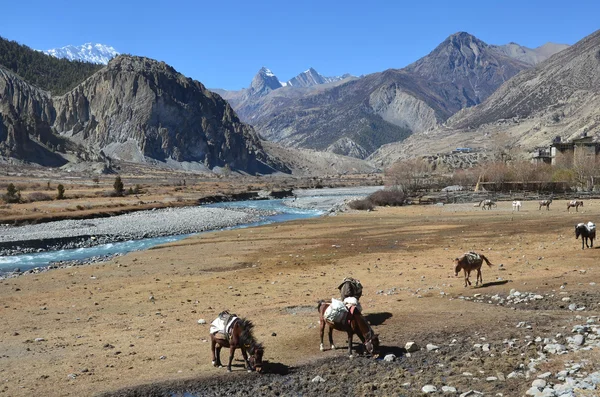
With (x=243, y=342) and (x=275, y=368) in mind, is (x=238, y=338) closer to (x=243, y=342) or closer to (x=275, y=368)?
(x=243, y=342)

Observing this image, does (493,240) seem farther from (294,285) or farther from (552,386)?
(552,386)

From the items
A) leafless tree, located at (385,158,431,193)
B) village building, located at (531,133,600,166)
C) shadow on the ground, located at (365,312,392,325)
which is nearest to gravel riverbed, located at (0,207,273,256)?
shadow on the ground, located at (365,312,392,325)

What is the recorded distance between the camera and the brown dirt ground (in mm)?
13398

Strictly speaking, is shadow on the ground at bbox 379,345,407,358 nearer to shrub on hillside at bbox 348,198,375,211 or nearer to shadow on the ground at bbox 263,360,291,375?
shadow on the ground at bbox 263,360,291,375

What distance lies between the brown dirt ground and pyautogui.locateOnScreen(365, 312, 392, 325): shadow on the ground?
0.15 m

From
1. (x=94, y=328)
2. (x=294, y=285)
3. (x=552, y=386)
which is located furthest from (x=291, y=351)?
(x=294, y=285)

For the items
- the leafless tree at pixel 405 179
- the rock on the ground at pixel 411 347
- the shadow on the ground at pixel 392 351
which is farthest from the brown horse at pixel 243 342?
the leafless tree at pixel 405 179

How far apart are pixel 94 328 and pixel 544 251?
22.3 metres

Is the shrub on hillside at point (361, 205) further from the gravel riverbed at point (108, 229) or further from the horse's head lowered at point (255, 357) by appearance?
the horse's head lowered at point (255, 357)

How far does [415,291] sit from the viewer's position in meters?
20.7

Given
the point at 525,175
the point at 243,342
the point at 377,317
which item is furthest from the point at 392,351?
the point at 525,175

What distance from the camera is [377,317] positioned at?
16.5m

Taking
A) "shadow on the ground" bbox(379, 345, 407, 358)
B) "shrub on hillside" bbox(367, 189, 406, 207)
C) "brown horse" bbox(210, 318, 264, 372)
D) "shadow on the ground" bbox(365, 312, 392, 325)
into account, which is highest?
"shrub on hillside" bbox(367, 189, 406, 207)

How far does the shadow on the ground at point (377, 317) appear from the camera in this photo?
16000mm
